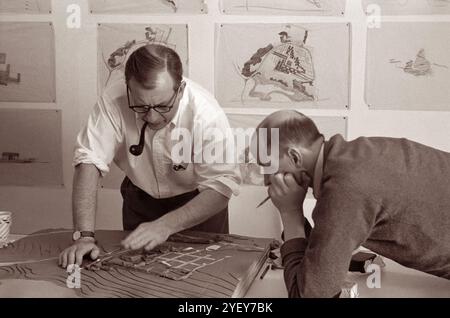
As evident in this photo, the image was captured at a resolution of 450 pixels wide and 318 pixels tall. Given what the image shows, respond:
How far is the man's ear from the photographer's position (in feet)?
3.79

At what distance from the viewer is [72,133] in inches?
105

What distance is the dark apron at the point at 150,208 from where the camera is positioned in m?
1.81

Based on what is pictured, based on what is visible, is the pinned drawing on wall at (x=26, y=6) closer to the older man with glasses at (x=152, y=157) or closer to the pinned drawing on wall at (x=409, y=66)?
the older man with glasses at (x=152, y=157)

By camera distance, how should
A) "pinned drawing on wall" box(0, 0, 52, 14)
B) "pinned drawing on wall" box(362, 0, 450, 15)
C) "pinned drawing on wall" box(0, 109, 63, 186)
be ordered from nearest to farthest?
1. "pinned drawing on wall" box(362, 0, 450, 15)
2. "pinned drawing on wall" box(0, 0, 52, 14)
3. "pinned drawing on wall" box(0, 109, 63, 186)

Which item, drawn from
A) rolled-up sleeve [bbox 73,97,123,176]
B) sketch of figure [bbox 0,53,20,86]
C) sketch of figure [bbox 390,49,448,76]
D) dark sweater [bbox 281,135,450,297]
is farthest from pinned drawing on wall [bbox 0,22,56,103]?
dark sweater [bbox 281,135,450,297]

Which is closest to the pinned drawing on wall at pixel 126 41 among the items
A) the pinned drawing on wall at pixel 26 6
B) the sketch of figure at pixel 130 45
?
the sketch of figure at pixel 130 45

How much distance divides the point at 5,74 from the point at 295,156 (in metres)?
2.02

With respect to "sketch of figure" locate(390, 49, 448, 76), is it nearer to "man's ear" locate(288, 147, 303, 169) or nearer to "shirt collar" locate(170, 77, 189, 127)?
"shirt collar" locate(170, 77, 189, 127)

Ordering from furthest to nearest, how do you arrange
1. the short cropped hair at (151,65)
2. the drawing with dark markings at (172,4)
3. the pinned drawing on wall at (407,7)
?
the drawing with dark markings at (172,4)
the pinned drawing on wall at (407,7)
the short cropped hair at (151,65)

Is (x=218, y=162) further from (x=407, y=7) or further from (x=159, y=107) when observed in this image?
(x=407, y=7)

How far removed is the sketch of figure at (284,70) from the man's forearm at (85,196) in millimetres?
1029

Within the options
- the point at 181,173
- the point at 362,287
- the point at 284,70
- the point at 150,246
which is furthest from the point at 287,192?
the point at 284,70

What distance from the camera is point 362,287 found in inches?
47.3

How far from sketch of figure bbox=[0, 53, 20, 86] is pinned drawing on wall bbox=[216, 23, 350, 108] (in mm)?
1044
